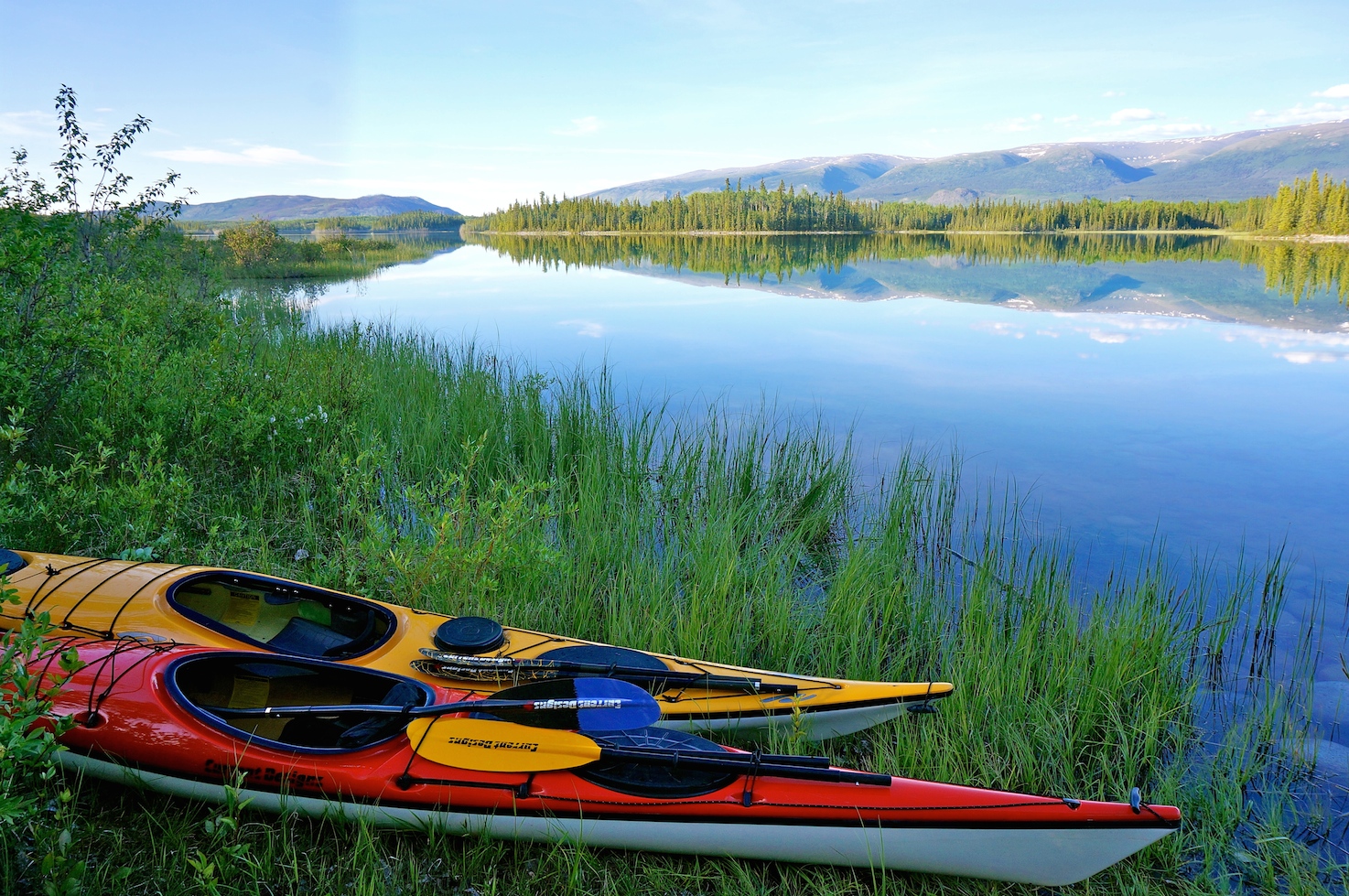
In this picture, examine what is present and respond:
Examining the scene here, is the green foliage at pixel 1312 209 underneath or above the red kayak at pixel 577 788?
above

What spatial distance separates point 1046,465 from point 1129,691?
5.62 metres

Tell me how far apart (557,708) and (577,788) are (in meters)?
0.31

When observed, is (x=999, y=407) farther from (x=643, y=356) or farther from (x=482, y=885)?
(x=482, y=885)

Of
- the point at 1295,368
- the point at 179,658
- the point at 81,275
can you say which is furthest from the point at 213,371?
the point at 1295,368

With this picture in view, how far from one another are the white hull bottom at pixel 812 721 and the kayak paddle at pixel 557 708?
17.6 inches

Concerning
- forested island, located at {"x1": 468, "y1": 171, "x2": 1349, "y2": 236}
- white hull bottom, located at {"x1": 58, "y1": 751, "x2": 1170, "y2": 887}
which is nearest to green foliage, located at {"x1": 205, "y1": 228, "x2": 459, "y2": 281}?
white hull bottom, located at {"x1": 58, "y1": 751, "x2": 1170, "y2": 887}

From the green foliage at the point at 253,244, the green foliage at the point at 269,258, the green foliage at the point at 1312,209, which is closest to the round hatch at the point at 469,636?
the green foliage at the point at 269,258

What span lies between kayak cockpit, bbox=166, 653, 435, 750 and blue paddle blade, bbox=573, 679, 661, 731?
0.72 metres

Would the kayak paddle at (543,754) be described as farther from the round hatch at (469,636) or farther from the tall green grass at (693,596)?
the round hatch at (469,636)

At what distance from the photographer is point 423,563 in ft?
14.6

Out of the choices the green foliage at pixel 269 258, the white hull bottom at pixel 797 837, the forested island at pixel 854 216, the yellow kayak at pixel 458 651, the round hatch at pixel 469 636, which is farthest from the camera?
the forested island at pixel 854 216

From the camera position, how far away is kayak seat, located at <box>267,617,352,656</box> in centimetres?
357

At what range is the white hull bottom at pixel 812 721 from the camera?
326cm

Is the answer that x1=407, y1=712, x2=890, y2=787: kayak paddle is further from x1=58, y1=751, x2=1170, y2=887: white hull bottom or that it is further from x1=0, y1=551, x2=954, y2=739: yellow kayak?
x1=0, y1=551, x2=954, y2=739: yellow kayak
